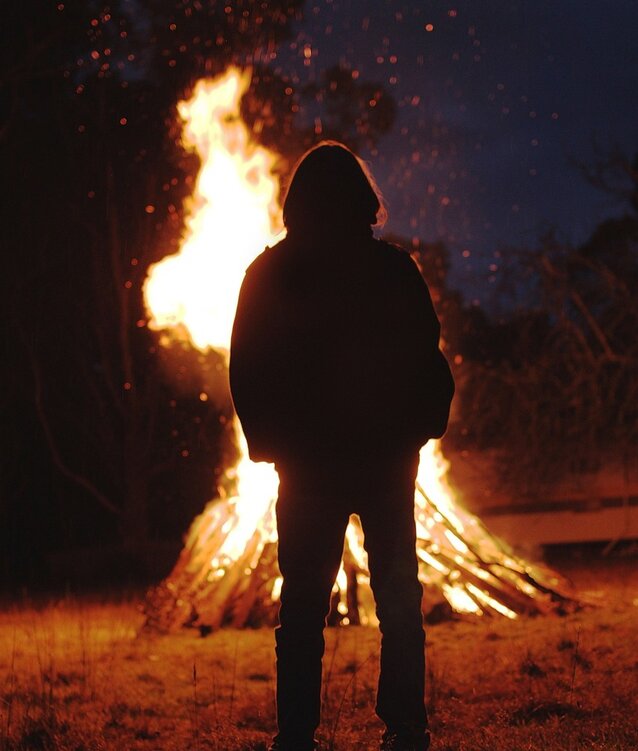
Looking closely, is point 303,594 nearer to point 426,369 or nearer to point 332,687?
point 426,369

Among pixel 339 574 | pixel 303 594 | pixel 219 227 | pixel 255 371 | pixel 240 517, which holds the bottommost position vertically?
pixel 339 574

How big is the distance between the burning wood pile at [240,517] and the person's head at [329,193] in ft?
13.0

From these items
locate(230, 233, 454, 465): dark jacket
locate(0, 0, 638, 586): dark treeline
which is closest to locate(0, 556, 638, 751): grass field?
locate(230, 233, 454, 465): dark jacket

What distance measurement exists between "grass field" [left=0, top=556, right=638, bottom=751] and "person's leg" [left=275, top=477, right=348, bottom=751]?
34 centimetres

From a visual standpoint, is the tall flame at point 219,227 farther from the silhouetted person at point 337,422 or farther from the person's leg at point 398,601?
the person's leg at point 398,601

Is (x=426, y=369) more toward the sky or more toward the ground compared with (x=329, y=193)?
more toward the ground

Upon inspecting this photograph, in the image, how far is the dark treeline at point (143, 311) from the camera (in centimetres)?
1214

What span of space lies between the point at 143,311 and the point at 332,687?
12458 millimetres

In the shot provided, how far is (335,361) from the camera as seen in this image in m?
3.08

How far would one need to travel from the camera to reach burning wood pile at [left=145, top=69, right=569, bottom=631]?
22.2 feet

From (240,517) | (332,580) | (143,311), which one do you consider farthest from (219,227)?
(143,311)

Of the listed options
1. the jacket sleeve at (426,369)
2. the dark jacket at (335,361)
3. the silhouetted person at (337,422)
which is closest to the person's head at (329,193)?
the silhouetted person at (337,422)

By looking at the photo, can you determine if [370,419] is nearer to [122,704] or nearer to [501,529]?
[122,704]

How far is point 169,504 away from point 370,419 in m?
14.7
